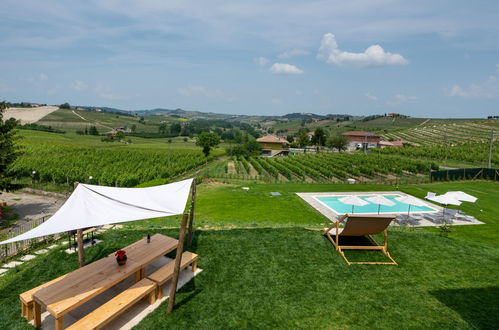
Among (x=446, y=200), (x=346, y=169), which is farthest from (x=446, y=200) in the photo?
(x=346, y=169)

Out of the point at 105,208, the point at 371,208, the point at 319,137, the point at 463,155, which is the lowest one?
the point at 371,208

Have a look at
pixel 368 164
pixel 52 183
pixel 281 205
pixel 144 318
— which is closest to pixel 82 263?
pixel 144 318

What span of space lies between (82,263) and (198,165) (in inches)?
1328

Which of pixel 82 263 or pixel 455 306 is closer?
pixel 455 306

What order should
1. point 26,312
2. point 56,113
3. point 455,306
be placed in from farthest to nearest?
point 56,113 → point 455,306 → point 26,312

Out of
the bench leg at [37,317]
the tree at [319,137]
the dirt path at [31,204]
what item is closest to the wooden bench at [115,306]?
the bench leg at [37,317]

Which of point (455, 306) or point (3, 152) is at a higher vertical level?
point (3, 152)

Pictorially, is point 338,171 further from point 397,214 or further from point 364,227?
point 364,227

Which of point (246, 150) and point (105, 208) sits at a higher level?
point (105, 208)

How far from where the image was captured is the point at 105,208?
189 inches

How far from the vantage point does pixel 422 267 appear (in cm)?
676

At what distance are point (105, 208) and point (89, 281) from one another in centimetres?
136

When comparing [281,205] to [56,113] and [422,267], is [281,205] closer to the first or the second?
[422,267]

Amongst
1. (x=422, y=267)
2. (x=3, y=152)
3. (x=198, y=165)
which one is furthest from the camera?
(x=198, y=165)
